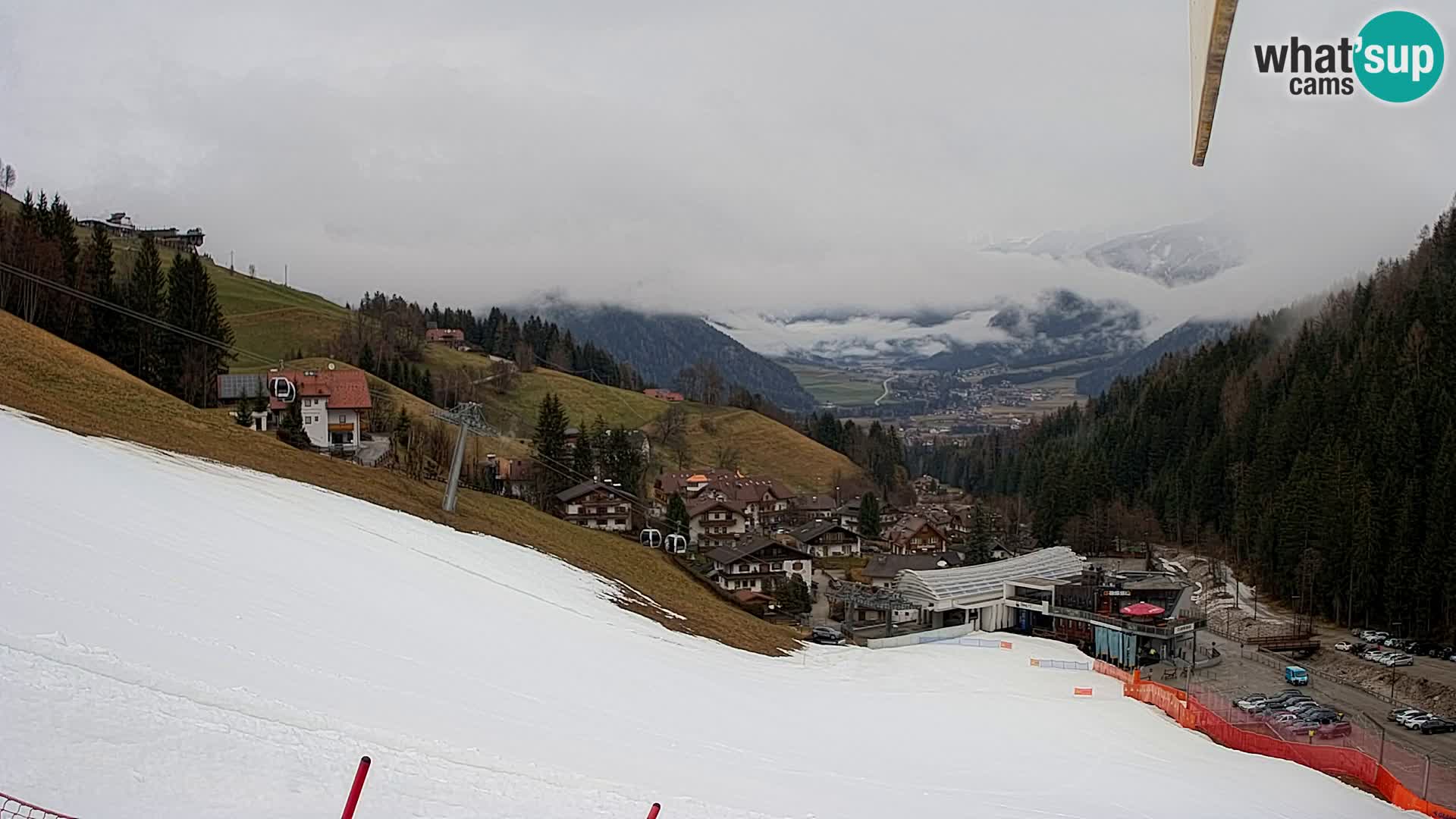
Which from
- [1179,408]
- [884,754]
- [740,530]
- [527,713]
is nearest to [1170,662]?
[884,754]

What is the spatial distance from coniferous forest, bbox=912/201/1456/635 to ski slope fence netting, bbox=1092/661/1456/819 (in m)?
27.0

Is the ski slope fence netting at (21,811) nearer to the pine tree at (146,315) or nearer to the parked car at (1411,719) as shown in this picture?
the parked car at (1411,719)

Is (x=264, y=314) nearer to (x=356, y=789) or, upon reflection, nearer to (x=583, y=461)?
(x=583, y=461)

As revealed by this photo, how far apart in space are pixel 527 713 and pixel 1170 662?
32889 mm

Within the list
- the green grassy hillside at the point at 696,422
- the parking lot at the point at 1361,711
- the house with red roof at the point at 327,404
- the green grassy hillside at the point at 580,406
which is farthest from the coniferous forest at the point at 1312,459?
the house with red roof at the point at 327,404

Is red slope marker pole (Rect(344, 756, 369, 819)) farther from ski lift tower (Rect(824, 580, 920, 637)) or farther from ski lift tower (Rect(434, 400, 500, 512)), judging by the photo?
ski lift tower (Rect(824, 580, 920, 637))

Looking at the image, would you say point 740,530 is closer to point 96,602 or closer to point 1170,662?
point 1170,662

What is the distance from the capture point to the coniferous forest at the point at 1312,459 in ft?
155

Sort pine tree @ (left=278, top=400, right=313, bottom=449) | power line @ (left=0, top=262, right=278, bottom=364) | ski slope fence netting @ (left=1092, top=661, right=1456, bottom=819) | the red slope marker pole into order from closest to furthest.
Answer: the red slope marker pole, ski slope fence netting @ (left=1092, top=661, right=1456, bottom=819), power line @ (left=0, top=262, right=278, bottom=364), pine tree @ (left=278, top=400, right=313, bottom=449)

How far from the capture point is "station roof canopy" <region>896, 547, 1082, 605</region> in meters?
43.1

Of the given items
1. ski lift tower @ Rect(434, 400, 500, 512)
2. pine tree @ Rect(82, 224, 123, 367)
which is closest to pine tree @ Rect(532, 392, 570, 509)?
pine tree @ Rect(82, 224, 123, 367)

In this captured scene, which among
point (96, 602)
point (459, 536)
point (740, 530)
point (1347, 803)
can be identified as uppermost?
point (96, 602)

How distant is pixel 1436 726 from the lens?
2800cm

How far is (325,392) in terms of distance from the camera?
168 ft
